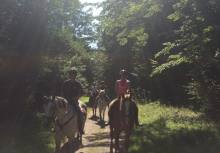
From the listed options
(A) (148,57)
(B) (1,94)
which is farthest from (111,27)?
(A) (148,57)

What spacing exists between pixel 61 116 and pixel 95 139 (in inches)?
264

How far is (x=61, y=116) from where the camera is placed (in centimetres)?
1257

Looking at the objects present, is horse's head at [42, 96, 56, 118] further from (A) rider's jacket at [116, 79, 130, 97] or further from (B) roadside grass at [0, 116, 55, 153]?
(B) roadside grass at [0, 116, 55, 153]

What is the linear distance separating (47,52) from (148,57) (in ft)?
55.3

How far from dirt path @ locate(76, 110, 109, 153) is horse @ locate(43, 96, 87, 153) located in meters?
2.60

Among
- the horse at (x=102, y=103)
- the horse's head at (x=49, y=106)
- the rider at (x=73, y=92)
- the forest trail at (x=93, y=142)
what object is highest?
the horse at (x=102, y=103)

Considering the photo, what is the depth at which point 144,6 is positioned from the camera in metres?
16.7

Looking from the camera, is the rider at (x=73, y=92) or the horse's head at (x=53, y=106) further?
the rider at (x=73, y=92)

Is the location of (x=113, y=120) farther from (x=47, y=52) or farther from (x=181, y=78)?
(x=181, y=78)

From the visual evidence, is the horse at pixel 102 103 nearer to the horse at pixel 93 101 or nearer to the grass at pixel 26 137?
the horse at pixel 93 101

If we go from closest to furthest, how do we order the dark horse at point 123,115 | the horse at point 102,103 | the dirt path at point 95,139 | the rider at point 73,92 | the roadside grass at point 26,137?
the rider at point 73,92
the dark horse at point 123,115
the roadside grass at point 26,137
the dirt path at point 95,139
the horse at point 102,103

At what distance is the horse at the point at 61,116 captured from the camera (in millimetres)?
11945

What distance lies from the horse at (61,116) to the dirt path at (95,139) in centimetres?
260

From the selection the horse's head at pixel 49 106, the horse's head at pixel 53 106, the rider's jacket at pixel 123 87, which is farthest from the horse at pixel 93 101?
the horse's head at pixel 49 106
